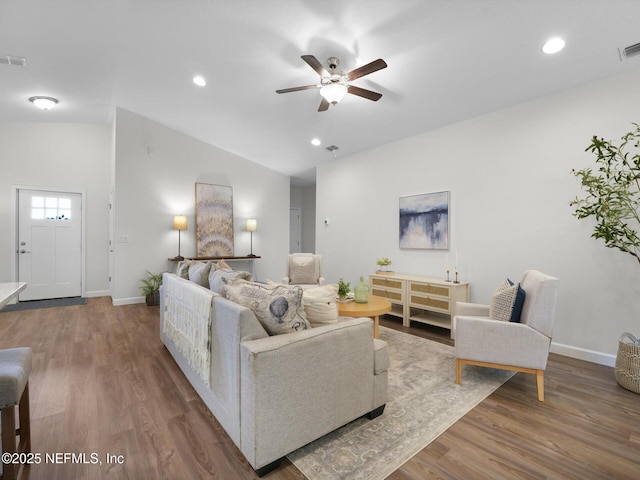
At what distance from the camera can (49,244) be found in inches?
219

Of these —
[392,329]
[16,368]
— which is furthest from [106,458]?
[392,329]

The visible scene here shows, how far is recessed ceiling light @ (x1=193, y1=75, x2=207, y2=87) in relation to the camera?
3936 mm

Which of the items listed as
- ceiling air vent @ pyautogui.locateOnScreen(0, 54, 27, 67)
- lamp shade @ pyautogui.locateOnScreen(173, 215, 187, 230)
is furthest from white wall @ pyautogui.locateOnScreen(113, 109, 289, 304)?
ceiling air vent @ pyautogui.locateOnScreen(0, 54, 27, 67)

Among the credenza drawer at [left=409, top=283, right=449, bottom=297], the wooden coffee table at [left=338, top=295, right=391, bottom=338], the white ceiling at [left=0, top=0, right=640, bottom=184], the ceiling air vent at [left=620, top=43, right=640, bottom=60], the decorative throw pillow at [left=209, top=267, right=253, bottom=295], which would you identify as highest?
the white ceiling at [left=0, top=0, right=640, bottom=184]

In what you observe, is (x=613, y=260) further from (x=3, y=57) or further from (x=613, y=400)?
(x=3, y=57)

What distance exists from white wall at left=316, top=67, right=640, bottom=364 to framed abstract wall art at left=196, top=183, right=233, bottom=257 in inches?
126

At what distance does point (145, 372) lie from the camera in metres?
2.71

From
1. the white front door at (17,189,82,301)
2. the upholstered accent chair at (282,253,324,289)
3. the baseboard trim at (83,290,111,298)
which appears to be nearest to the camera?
the upholstered accent chair at (282,253,324,289)

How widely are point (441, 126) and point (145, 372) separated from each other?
14.8 ft

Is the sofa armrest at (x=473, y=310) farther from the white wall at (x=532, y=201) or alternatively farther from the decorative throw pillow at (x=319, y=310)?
the decorative throw pillow at (x=319, y=310)

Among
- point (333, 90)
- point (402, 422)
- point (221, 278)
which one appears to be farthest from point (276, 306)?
point (333, 90)

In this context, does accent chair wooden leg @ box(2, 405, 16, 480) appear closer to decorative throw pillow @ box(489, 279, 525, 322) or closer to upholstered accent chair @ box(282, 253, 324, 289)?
decorative throw pillow @ box(489, 279, 525, 322)

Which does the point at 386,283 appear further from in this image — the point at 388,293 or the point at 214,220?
the point at 214,220

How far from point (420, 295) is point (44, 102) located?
6.05 m
